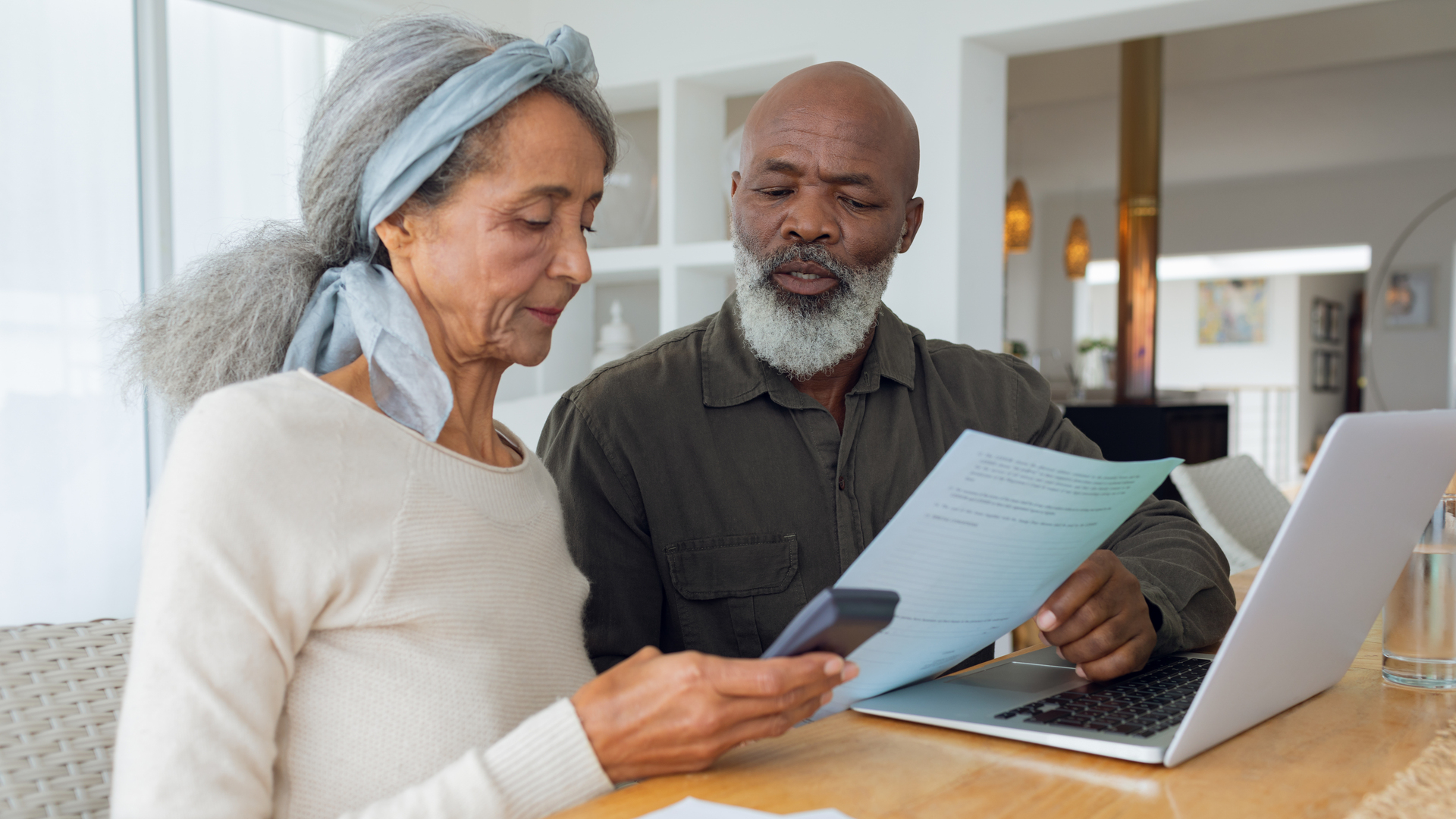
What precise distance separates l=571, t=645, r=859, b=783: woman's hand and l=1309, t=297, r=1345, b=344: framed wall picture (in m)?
12.5

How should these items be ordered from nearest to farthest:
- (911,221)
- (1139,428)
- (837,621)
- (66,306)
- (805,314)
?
(837,621)
(805,314)
(911,221)
(66,306)
(1139,428)

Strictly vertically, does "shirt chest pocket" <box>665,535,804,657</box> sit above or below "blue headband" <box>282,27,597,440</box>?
below

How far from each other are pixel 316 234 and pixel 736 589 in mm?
716

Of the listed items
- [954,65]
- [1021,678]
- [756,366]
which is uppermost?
[954,65]

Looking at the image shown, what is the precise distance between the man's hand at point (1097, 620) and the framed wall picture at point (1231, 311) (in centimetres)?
1201

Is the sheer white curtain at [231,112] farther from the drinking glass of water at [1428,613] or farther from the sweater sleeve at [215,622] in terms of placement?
the drinking glass of water at [1428,613]

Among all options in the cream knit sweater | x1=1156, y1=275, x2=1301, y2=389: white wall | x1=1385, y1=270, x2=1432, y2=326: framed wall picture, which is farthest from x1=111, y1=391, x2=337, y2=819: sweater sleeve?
x1=1156, y1=275, x2=1301, y2=389: white wall

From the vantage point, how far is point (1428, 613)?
1.07 m

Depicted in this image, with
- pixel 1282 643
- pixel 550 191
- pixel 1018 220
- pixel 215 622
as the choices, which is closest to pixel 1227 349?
pixel 1018 220

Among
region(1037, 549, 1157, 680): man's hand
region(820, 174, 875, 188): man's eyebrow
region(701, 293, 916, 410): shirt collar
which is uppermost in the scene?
region(820, 174, 875, 188): man's eyebrow

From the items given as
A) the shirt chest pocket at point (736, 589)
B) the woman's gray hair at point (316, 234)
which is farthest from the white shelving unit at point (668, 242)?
the woman's gray hair at point (316, 234)

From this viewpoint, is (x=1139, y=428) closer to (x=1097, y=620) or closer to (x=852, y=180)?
(x=852, y=180)

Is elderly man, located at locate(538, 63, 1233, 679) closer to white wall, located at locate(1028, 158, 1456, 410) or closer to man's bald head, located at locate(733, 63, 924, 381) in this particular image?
man's bald head, located at locate(733, 63, 924, 381)

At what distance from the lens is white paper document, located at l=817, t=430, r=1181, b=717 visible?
741 mm
